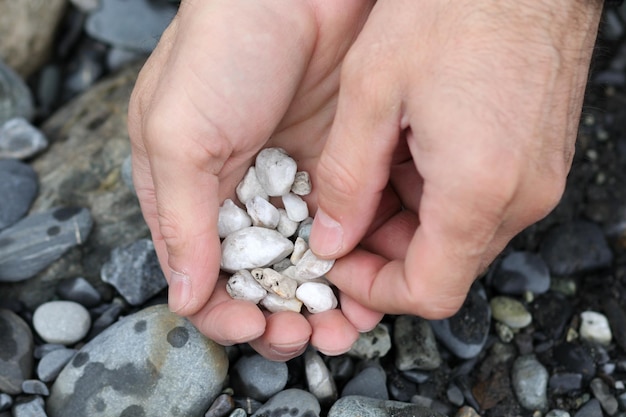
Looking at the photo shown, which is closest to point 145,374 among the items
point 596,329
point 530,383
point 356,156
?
point 356,156

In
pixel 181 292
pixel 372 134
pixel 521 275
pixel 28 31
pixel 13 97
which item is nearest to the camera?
pixel 372 134

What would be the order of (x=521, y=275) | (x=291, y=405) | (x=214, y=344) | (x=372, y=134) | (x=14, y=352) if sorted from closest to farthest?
(x=372, y=134) < (x=291, y=405) < (x=214, y=344) < (x=14, y=352) < (x=521, y=275)

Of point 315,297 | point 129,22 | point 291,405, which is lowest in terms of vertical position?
point 291,405

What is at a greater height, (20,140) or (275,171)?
(275,171)

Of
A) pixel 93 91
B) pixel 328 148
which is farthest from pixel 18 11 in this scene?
pixel 328 148

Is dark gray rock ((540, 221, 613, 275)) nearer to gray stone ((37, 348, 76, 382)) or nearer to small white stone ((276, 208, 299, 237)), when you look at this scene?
small white stone ((276, 208, 299, 237))

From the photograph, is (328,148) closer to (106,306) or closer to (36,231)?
(106,306)

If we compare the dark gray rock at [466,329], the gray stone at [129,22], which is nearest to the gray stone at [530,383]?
the dark gray rock at [466,329]

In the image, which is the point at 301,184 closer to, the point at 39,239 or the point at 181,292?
the point at 181,292
